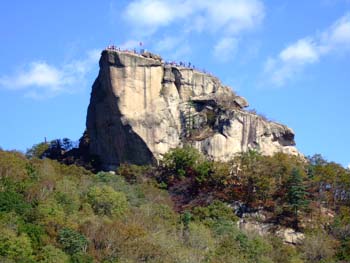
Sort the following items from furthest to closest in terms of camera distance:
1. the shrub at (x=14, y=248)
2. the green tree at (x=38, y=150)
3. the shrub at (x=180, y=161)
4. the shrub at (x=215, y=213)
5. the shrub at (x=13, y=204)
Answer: the green tree at (x=38, y=150) < the shrub at (x=180, y=161) < the shrub at (x=215, y=213) < the shrub at (x=13, y=204) < the shrub at (x=14, y=248)

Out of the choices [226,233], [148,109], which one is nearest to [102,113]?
[148,109]

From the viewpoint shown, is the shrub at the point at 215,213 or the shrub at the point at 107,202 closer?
the shrub at the point at 107,202

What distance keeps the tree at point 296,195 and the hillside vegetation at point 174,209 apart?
6 centimetres

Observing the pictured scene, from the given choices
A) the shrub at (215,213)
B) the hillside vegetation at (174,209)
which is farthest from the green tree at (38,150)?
the shrub at (215,213)

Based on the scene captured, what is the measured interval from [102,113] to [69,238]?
58.3 ft

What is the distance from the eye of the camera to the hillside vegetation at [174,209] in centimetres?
4206

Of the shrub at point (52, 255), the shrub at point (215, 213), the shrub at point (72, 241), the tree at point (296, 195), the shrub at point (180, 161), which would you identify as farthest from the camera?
the shrub at point (180, 161)

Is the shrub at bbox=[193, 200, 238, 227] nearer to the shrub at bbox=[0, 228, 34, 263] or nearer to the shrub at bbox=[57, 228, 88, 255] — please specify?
the shrub at bbox=[57, 228, 88, 255]

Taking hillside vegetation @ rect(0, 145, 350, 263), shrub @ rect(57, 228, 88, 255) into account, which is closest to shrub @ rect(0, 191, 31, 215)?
hillside vegetation @ rect(0, 145, 350, 263)

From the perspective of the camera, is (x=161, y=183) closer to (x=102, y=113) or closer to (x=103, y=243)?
(x=102, y=113)

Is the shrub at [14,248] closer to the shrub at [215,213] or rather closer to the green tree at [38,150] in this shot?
the shrub at [215,213]

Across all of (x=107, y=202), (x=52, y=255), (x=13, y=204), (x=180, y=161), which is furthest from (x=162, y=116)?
(x=52, y=255)

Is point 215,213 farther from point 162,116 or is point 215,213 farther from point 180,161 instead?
point 162,116

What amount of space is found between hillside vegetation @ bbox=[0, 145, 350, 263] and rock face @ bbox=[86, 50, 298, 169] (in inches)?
61.3
